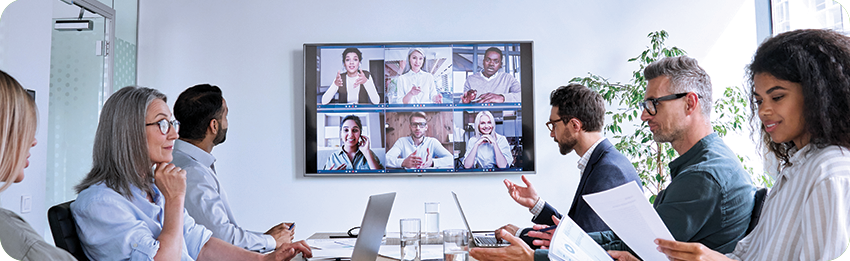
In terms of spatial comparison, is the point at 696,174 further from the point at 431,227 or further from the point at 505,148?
the point at 505,148

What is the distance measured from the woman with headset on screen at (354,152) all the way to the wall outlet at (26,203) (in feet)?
5.64

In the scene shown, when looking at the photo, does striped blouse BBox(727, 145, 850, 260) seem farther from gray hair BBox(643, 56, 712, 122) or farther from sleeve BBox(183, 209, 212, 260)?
sleeve BBox(183, 209, 212, 260)

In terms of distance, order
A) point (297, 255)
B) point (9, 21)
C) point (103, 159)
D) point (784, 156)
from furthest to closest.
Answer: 1. point (9, 21)
2. point (297, 255)
3. point (103, 159)
4. point (784, 156)

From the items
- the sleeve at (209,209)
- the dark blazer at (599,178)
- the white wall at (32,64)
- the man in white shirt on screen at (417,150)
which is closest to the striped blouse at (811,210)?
the dark blazer at (599,178)

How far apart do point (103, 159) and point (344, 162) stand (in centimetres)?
225

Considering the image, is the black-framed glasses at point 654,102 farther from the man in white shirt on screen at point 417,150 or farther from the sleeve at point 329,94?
the sleeve at point 329,94

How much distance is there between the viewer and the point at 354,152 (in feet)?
12.4

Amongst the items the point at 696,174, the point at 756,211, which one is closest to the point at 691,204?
the point at 696,174

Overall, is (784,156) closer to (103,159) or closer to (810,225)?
(810,225)

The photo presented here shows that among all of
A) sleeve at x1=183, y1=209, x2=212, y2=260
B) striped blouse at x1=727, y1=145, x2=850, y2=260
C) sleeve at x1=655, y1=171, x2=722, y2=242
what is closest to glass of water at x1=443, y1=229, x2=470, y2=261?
sleeve at x1=655, y1=171, x2=722, y2=242

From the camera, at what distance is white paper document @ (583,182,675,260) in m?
1.32

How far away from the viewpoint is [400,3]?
3869 millimetres

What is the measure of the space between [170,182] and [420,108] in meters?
2.34

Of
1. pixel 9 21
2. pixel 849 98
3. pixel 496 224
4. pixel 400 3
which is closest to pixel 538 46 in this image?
pixel 400 3
